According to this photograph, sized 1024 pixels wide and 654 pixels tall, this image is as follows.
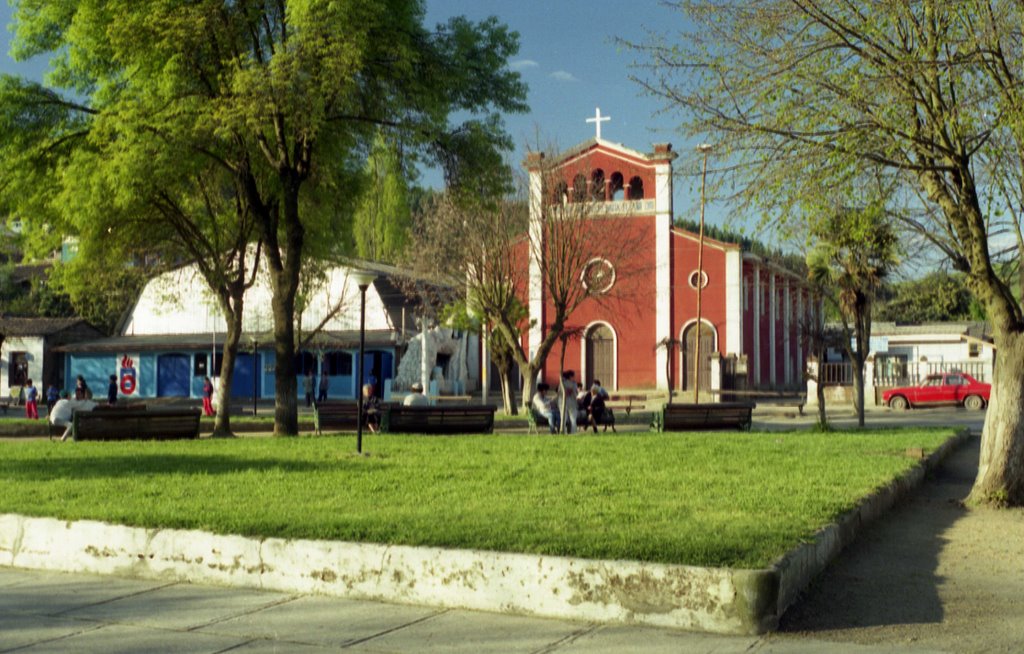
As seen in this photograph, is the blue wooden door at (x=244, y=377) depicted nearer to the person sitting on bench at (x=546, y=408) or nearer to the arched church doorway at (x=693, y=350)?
the arched church doorway at (x=693, y=350)

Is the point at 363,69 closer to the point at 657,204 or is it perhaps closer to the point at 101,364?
the point at 657,204

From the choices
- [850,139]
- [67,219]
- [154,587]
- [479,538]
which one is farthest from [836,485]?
[67,219]

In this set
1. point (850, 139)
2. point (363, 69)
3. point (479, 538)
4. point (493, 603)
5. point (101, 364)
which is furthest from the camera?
point (101, 364)

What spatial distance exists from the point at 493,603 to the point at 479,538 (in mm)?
721

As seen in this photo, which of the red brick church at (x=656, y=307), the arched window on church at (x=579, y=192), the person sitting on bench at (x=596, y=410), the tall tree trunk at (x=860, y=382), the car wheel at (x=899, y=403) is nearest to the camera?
the person sitting on bench at (x=596, y=410)

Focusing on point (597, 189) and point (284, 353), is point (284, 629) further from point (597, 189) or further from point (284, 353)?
point (597, 189)

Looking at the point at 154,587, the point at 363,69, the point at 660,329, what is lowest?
the point at 154,587

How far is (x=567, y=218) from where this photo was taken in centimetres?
3272

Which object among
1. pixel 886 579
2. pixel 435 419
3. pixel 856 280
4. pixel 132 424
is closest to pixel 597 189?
pixel 856 280

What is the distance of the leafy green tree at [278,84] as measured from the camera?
18.7 metres

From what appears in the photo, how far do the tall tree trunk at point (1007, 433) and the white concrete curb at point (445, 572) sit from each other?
3325 millimetres

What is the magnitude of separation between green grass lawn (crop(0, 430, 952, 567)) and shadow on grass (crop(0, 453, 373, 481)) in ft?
0.09

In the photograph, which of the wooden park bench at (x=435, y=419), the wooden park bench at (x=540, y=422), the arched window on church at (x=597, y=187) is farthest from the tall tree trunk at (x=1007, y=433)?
the arched window on church at (x=597, y=187)

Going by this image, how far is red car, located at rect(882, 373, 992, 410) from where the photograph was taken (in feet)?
127
